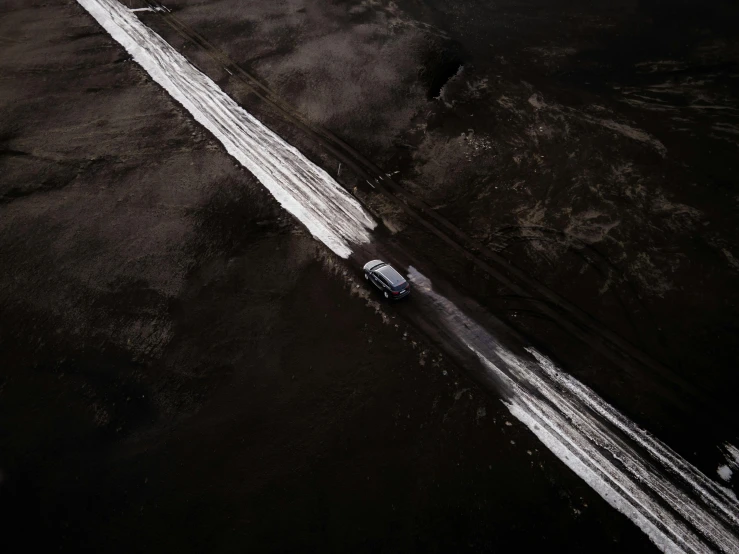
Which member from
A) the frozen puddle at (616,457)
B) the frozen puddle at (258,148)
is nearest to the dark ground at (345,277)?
the frozen puddle at (616,457)

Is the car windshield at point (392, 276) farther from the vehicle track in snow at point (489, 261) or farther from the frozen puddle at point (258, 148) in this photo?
the vehicle track in snow at point (489, 261)

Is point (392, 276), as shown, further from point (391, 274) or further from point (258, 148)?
A: point (258, 148)

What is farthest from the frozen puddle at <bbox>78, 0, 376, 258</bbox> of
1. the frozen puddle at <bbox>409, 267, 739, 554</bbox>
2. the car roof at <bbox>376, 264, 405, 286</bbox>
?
the frozen puddle at <bbox>409, 267, 739, 554</bbox>

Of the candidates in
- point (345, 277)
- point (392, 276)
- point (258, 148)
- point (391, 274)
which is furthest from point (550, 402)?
point (258, 148)

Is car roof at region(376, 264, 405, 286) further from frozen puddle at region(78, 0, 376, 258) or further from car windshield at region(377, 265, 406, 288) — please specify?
frozen puddle at region(78, 0, 376, 258)

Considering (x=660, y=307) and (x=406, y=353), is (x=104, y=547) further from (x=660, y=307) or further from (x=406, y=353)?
(x=660, y=307)

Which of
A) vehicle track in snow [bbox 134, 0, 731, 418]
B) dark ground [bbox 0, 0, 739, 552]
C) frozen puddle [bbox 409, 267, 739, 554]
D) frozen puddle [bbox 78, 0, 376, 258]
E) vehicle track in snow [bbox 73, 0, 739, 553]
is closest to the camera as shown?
frozen puddle [bbox 409, 267, 739, 554]
